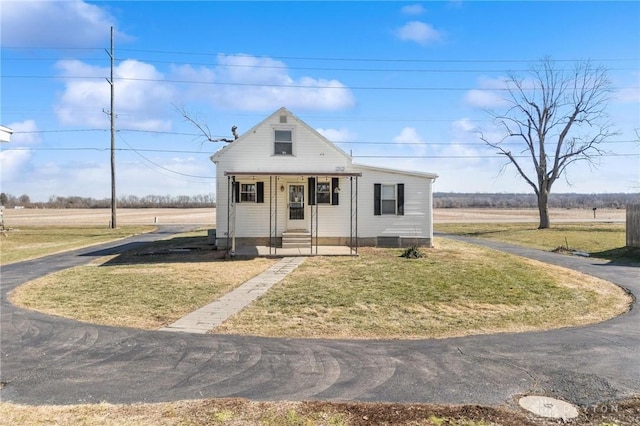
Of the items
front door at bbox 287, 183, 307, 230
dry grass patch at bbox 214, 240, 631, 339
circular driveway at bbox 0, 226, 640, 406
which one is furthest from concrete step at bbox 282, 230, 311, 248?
circular driveway at bbox 0, 226, 640, 406

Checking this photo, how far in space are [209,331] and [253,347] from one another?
1.27 meters

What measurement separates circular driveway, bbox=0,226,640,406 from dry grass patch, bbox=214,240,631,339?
67cm

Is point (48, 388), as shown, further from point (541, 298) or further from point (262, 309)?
point (541, 298)

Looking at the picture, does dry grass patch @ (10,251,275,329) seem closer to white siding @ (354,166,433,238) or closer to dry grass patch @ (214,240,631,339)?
dry grass patch @ (214,240,631,339)

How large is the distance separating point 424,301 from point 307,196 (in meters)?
10.4

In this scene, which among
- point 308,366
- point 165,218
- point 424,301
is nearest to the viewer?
point 308,366

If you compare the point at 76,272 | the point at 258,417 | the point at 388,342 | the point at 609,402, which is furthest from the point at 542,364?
the point at 76,272

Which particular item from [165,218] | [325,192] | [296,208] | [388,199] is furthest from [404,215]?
[165,218]

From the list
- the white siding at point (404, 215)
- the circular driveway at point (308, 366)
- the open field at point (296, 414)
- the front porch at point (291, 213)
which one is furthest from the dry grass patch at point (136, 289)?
the white siding at point (404, 215)

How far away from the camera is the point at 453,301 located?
991cm

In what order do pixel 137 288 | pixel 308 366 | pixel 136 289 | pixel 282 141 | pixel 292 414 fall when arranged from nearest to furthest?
pixel 292 414
pixel 308 366
pixel 136 289
pixel 137 288
pixel 282 141

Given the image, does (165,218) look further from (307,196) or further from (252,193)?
(307,196)

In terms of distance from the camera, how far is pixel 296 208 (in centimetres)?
1952

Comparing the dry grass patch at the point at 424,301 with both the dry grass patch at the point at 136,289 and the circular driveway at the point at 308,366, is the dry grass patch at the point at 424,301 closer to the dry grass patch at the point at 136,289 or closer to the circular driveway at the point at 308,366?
the circular driveway at the point at 308,366
